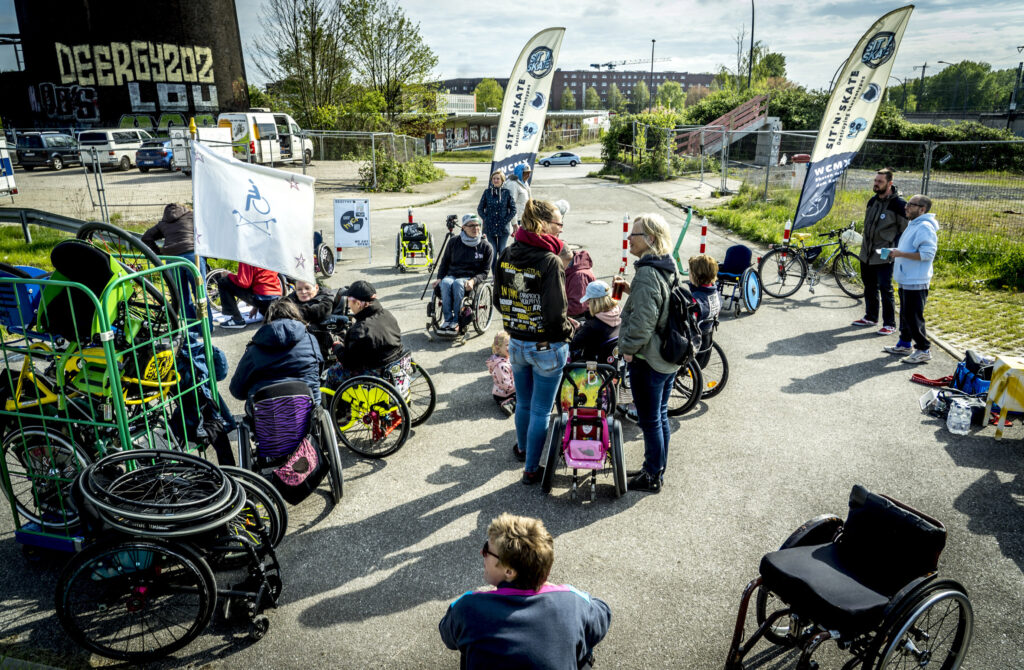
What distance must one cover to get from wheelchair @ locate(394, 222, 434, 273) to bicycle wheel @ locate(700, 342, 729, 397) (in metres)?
6.56

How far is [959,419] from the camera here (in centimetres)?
579

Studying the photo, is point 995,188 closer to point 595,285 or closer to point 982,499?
point 982,499

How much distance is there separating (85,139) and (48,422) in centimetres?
2917

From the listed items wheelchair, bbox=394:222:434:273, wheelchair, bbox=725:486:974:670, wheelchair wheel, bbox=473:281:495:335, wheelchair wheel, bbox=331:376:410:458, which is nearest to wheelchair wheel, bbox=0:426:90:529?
wheelchair wheel, bbox=331:376:410:458

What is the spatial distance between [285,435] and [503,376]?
2492 millimetres

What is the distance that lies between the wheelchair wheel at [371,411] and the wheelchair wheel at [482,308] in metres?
3.12

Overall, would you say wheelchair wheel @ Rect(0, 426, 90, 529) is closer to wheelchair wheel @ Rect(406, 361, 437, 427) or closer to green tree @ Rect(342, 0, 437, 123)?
wheelchair wheel @ Rect(406, 361, 437, 427)

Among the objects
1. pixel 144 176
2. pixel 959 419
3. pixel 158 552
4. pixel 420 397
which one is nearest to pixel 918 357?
pixel 959 419

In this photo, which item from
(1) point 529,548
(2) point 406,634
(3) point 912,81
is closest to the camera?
(1) point 529,548

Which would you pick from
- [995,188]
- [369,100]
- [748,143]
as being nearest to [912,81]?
[748,143]

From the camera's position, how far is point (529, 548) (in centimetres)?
234

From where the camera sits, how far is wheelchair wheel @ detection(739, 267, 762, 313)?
9.29 meters

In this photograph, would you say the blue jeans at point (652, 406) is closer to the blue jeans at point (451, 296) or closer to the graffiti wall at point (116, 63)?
the blue jeans at point (451, 296)

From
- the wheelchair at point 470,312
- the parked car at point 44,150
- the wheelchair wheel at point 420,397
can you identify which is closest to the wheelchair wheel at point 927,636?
the wheelchair wheel at point 420,397
